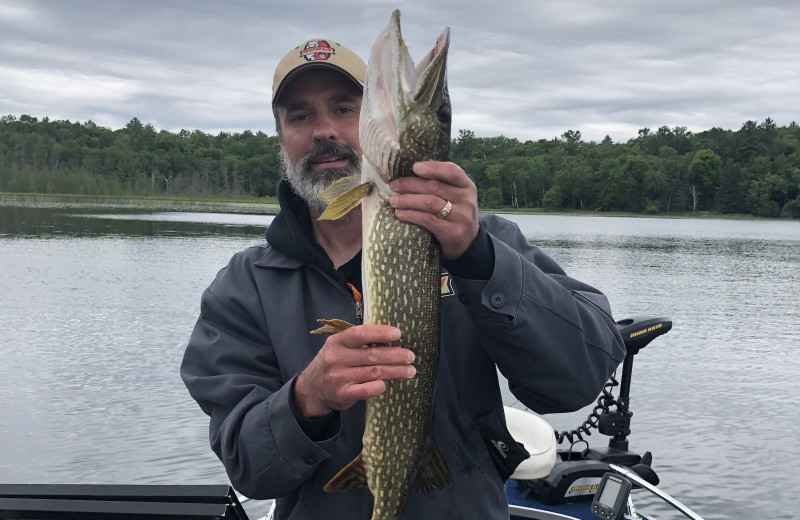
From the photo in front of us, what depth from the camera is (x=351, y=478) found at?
206cm

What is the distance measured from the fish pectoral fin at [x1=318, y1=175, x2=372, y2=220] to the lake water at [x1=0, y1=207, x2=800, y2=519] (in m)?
5.93

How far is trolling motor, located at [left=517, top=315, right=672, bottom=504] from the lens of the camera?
12.3 ft

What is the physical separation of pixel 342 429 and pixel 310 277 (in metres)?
0.57

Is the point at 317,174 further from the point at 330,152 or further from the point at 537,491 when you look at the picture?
the point at 537,491

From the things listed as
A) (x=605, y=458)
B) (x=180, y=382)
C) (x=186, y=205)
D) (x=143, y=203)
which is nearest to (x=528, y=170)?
(x=186, y=205)

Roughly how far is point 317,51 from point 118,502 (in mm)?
1816

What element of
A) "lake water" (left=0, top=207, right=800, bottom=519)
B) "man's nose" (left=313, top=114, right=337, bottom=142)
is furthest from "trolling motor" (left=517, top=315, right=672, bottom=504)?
"lake water" (left=0, top=207, right=800, bottom=519)

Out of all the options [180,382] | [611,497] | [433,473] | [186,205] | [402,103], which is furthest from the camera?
[186,205]

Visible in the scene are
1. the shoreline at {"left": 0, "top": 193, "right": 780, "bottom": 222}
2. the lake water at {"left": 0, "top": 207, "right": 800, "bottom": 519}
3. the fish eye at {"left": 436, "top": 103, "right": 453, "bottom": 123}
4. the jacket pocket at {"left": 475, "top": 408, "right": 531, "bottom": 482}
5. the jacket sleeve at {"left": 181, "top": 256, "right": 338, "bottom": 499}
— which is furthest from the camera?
the shoreline at {"left": 0, "top": 193, "right": 780, "bottom": 222}

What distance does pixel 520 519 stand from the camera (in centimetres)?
379

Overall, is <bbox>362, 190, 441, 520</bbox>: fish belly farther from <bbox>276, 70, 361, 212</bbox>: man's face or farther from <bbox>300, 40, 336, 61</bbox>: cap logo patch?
<bbox>300, 40, 336, 61</bbox>: cap logo patch

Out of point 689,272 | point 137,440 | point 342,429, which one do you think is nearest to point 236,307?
point 342,429

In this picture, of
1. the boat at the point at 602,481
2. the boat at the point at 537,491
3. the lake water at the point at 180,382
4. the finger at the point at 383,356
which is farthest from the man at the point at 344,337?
the lake water at the point at 180,382

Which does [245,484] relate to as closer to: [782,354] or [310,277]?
[310,277]
